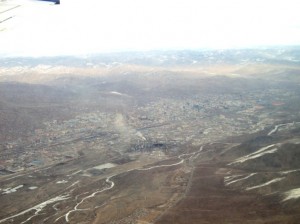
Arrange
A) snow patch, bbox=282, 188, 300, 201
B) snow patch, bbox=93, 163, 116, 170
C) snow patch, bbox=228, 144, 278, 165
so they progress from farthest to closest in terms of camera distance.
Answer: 1. snow patch, bbox=93, 163, 116, 170
2. snow patch, bbox=228, 144, 278, 165
3. snow patch, bbox=282, 188, 300, 201

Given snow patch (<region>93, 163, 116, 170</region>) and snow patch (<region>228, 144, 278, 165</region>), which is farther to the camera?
snow patch (<region>93, 163, 116, 170</region>)

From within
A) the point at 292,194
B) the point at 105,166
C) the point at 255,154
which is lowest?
the point at 105,166

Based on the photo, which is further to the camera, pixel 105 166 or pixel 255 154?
pixel 105 166

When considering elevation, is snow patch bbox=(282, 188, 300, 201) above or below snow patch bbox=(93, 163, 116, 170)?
above

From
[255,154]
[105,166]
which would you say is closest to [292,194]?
[255,154]

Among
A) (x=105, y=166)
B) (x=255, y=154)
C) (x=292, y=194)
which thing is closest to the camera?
(x=292, y=194)

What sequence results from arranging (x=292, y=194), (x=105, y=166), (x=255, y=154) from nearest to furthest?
1. (x=292, y=194)
2. (x=255, y=154)
3. (x=105, y=166)

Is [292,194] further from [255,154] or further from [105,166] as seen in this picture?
[105,166]

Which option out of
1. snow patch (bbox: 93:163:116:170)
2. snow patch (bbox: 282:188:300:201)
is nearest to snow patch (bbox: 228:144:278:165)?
snow patch (bbox: 282:188:300:201)

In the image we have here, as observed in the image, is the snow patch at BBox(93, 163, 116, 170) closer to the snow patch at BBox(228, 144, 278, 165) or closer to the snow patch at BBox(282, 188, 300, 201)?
the snow patch at BBox(228, 144, 278, 165)

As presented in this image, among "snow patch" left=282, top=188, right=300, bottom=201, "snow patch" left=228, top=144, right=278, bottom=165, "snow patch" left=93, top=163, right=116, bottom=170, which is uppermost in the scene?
"snow patch" left=282, top=188, right=300, bottom=201

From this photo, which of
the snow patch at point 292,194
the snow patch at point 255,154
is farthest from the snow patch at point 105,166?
the snow patch at point 292,194

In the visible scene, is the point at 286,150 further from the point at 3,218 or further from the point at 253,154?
the point at 3,218

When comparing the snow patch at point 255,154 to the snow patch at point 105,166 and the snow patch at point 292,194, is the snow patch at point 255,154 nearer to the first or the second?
the snow patch at point 292,194
